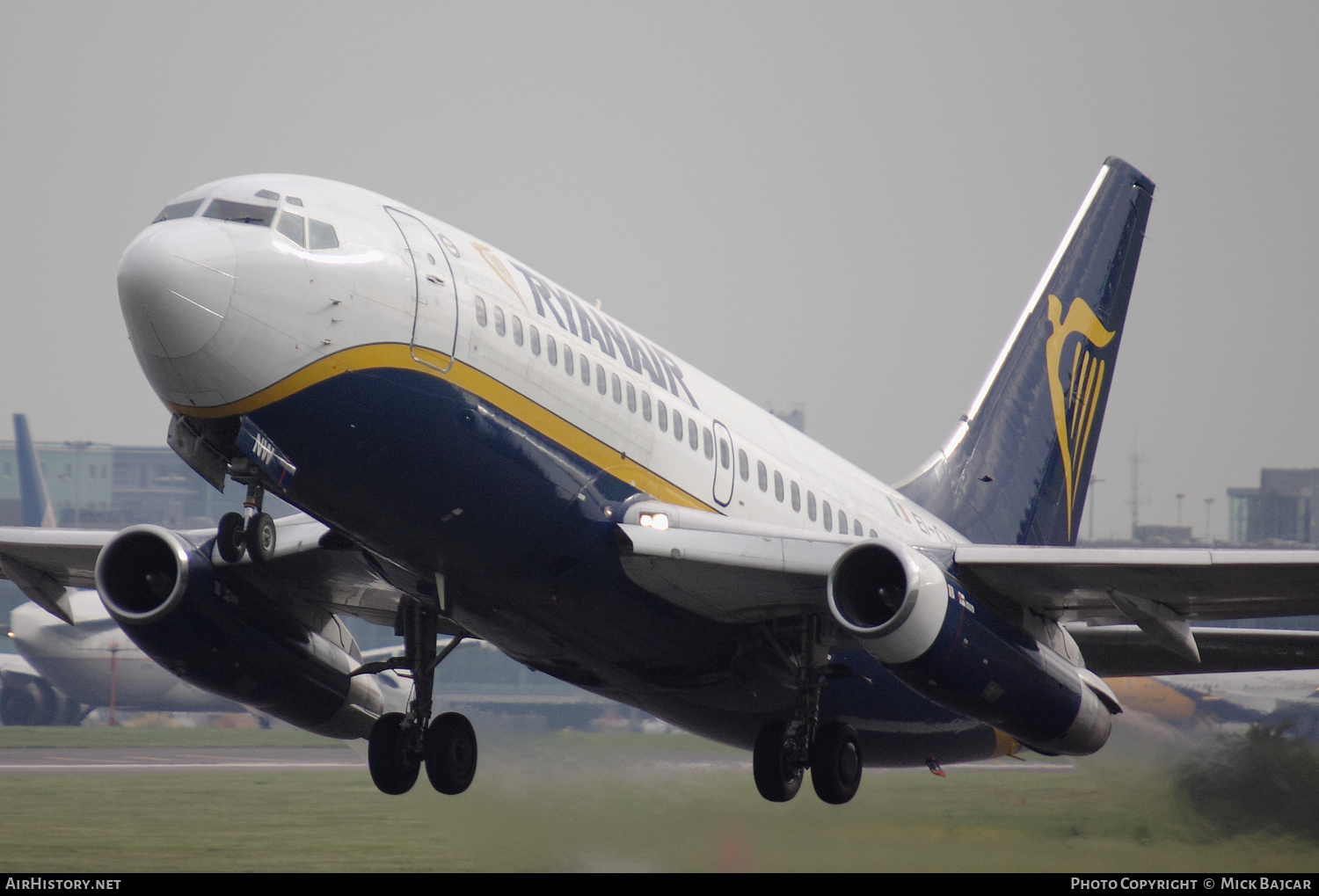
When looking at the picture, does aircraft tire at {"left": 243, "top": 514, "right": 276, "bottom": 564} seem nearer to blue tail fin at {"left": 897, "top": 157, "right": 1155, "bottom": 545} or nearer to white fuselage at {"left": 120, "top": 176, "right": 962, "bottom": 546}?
white fuselage at {"left": 120, "top": 176, "right": 962, "bottom": 546}

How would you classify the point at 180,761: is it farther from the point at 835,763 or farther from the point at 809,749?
the point at 809,749

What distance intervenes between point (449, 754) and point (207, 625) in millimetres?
3665

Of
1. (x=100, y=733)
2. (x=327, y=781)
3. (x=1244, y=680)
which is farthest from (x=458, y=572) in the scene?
(x=100, y=733)

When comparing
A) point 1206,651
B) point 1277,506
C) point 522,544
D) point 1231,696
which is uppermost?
point 522,544

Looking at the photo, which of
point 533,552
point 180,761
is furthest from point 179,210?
point 180,761

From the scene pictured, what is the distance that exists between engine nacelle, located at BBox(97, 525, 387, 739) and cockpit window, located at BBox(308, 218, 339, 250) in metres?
6.75

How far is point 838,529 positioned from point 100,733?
40534 mm

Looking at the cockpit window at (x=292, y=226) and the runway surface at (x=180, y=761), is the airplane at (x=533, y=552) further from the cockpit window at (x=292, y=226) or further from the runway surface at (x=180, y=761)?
the runway surface at (x=180, y=761)

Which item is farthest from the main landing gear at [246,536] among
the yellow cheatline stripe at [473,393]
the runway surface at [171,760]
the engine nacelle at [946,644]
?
the runway surface at [171,760]

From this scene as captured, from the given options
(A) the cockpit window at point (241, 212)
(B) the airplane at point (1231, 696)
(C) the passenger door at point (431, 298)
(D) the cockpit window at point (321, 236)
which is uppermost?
(A) the cockpit window at point (241, 212)

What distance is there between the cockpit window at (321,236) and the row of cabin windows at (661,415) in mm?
1739

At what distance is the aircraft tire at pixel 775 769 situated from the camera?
18.4 meters

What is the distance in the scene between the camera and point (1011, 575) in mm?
17422

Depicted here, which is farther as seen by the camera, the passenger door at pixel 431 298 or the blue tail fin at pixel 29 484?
the blue tail fin at pixel 29 484
